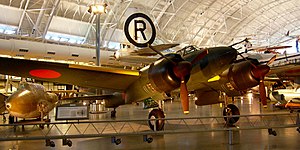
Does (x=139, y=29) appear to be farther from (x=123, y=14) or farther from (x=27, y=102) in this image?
(x=123, y=14)

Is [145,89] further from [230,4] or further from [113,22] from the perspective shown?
[230,4]

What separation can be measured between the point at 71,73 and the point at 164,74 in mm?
3174

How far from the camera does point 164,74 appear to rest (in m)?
7.72

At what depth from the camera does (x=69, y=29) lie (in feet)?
111

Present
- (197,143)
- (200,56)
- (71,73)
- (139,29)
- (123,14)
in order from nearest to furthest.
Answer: (197,143) < (200,56) < (71,73) < (139,29) < (123,14)

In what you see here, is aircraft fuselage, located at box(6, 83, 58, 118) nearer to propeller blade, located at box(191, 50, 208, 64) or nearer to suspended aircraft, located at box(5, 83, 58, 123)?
suspended aircraft, located at box(5, 83, 58, 123)

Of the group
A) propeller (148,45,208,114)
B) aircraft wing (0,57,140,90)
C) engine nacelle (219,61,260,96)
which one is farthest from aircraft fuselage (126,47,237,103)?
propeller (148,45,208,114)

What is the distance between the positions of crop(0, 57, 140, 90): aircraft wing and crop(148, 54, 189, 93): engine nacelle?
1.20 meters

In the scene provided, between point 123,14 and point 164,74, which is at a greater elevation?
point 123,14

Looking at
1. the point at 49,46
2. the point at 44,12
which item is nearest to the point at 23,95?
the point at 49,46

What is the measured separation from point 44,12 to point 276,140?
27.8m

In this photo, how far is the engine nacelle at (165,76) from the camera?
7.72 metres

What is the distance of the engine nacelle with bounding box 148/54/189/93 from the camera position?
25.3 ft

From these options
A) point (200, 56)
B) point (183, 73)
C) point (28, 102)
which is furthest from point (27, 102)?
point (200, 56)
